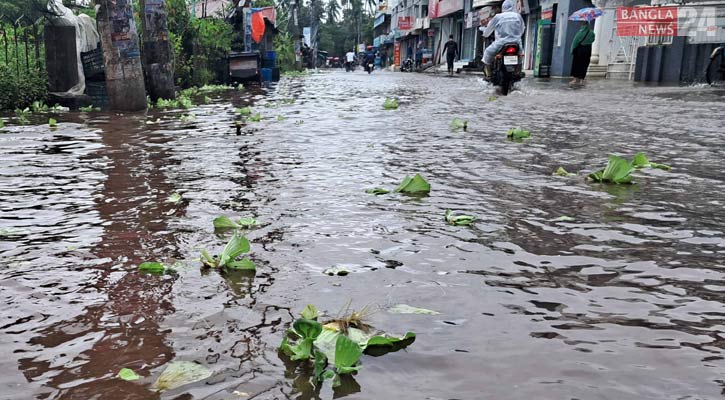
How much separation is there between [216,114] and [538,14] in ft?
71.2

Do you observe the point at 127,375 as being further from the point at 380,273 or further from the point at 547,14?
the point at 547,14

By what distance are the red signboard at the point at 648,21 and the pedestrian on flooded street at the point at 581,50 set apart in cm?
177

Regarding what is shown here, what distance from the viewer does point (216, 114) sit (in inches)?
314

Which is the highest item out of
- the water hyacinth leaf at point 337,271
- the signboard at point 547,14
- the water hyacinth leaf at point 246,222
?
the signboard at point 547,14

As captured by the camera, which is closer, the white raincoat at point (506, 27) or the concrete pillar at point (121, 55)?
the concrete pillar at point (121, 55)

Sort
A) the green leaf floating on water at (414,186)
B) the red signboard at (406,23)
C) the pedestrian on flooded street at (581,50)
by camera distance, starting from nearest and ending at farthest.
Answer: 1. the green leaf floating on water at (414,186)
2. the pedestrian on flooded street at (581,50)
3. the red signboard at (406,23)

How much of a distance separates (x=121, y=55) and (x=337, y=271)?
23.9 feet

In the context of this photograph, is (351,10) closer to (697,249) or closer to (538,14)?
(538,14)

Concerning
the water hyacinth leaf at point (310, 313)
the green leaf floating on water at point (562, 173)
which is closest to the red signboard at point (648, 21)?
the green leaf floating on water at point (562, 173)

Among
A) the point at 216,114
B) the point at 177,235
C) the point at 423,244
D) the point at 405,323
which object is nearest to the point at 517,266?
the point at 423,244

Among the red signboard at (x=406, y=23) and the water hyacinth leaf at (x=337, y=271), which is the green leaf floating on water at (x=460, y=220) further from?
the red signboard at (x=406, y=23)

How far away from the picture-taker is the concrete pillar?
26.3 ft

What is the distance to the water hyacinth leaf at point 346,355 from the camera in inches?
51.9

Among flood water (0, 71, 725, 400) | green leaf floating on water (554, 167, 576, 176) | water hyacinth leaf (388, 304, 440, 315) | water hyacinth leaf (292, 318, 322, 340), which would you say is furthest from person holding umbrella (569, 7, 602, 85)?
water hyacinth leaf (292, 318, 322, 340)
